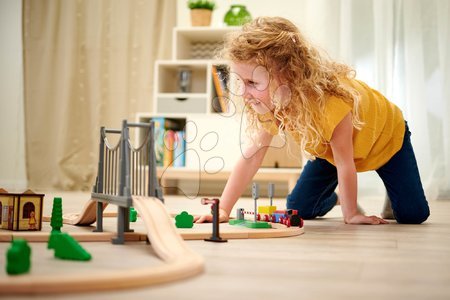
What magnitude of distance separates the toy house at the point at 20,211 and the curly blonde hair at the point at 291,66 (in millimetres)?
563

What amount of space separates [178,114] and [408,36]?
1289mm

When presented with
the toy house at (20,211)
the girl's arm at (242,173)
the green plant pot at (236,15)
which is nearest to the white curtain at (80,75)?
the green plant pot at (236,15)

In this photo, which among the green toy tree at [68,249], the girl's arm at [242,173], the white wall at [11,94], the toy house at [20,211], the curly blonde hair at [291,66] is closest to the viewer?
the green toy tree at [68,249]

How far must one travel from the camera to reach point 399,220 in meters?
1.81

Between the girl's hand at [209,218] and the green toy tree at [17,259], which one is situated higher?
the green toy tree at [17,259]

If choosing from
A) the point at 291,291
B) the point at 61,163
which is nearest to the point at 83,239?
the point at 291,291

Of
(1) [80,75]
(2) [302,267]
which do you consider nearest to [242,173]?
(2) [302,267]

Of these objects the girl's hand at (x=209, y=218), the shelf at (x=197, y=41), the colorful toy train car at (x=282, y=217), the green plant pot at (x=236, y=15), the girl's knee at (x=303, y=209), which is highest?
the green plant pot at (x=236, y=15)

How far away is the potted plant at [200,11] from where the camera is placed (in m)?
3.56

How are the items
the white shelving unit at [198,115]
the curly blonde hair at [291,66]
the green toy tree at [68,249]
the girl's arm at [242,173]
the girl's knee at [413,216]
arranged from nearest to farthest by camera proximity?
the green toy tree at [68,249]
the curly blonde hair at [291,66]
the girl's arm at [242,173]
the girl's knee at [413,216]
the white shelving unit at [198,115]

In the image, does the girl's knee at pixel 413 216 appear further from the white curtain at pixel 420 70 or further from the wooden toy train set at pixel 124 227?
the white curtain at pixel 420 70

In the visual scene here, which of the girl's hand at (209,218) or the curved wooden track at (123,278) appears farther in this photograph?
the girl's hand at (209,218)

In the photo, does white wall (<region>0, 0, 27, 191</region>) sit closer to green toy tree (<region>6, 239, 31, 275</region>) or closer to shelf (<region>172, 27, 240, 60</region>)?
shelf (<region>172, 27, 240, 60</region>)

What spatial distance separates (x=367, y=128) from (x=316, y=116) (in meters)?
0.23
